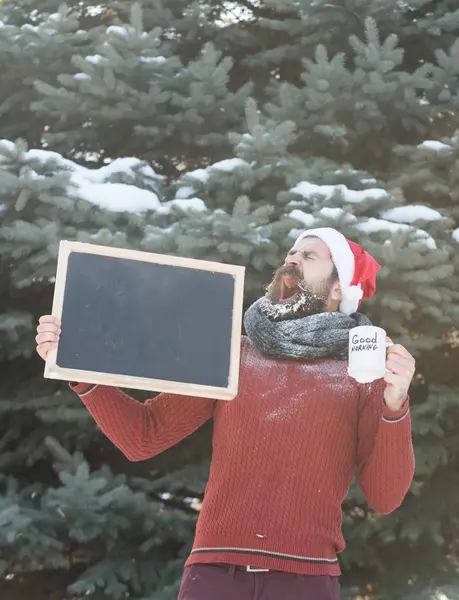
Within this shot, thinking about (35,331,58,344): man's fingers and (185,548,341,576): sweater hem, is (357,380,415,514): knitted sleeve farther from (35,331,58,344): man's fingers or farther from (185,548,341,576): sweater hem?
(35,331,58,344): man's fingers

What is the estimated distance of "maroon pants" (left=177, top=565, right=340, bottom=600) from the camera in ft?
6.84

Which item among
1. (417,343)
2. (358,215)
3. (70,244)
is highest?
(70,244)

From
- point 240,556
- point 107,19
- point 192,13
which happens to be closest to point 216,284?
point 240,556

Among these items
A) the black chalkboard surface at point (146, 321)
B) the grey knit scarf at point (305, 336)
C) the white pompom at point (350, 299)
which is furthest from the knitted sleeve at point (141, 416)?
the white pompom at point (350, 299)

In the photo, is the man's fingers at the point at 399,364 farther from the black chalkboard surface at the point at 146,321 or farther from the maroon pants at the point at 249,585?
the maroon pants at the point at 249,585

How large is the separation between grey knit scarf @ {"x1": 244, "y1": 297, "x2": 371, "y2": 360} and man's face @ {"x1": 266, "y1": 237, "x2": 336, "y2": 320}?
0.06 metres

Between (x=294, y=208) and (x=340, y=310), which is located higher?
(x=340, y=310)

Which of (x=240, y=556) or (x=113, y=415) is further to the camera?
(x=113, y=415)

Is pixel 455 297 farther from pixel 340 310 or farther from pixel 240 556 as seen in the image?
pixel 240 556

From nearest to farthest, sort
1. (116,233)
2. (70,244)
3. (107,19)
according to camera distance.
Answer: (70,244)
(116,233)
(107,19)

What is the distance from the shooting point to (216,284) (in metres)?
2.38

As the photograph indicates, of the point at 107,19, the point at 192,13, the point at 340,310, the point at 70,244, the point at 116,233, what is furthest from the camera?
the point at 107,19

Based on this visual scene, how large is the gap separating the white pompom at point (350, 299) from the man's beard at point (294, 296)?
0.06 m

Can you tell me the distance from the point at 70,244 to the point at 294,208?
66.8 inches
